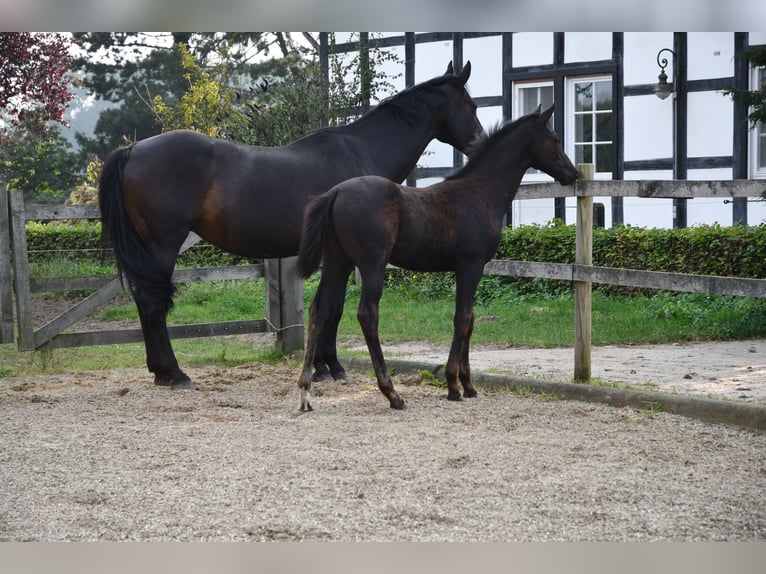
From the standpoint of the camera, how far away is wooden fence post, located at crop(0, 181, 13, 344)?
7.00 metres

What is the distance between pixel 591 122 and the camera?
43.4 ft

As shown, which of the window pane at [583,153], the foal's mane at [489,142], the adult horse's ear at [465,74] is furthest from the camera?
the window pane at [583,153]

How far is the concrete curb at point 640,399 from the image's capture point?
15.6 ft

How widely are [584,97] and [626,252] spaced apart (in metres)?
3.53

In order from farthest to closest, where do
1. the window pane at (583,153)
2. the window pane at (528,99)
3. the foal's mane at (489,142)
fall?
1. the window pane at (528,99)
2. the window pane at (583,153)
3. the foal's mane at (489,142)

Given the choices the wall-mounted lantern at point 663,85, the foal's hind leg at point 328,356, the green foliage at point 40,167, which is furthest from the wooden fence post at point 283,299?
the green foliage at point 40,167

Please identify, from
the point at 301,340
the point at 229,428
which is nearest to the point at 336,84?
the point at 301,340

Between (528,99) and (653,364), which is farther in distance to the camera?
(528,99)

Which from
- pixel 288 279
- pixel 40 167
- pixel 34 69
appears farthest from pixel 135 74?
pixel 288 279

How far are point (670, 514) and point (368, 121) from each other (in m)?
4.24

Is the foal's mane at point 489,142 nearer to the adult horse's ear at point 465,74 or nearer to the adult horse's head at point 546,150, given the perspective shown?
the adult horse's head at point 546,150

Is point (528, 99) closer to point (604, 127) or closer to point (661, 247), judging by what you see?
point (604, 127)

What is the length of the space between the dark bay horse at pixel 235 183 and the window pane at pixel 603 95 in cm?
712

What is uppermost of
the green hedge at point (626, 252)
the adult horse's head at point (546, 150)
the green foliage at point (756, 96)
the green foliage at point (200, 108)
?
the green foliage at point (200, 108)
